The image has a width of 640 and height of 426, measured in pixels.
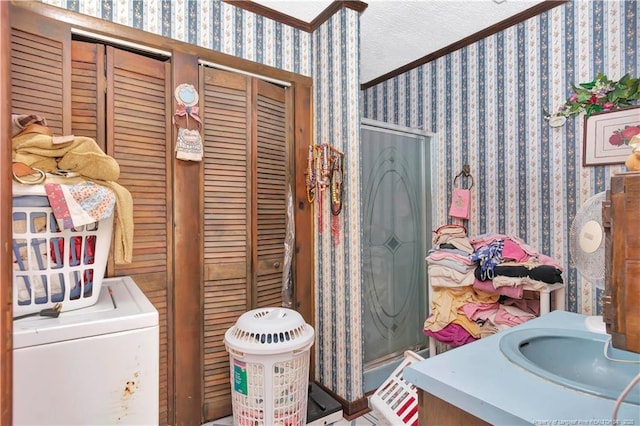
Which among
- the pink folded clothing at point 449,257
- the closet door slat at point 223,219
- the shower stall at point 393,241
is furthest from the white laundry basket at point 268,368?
the pink folded clothing at point 449,257

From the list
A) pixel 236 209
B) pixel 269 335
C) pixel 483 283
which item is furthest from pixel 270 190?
pixel 483 283

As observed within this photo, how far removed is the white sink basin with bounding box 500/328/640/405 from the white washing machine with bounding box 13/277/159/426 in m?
0.90

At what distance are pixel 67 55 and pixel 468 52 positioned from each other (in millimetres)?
2396

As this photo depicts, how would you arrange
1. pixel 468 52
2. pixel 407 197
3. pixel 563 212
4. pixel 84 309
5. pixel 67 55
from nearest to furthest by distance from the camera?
pixel 84 309, pixel 67 55, pixel 563 212, pixel 468 52, pixel 407 197

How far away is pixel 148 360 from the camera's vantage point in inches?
32.6

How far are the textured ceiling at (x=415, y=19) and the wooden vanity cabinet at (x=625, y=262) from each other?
75.2 inches

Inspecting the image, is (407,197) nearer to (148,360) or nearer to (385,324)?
(385,324)

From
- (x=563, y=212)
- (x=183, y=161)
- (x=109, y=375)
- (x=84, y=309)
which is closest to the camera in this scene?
(x=109, y=375)

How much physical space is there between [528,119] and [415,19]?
37.5 inches

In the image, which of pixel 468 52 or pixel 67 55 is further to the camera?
pixel 468 52

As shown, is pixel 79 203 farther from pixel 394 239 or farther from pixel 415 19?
pixel 415 19

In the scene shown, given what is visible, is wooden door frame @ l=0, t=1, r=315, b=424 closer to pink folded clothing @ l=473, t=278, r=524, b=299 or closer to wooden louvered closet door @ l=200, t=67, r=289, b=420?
wooden louvered closet door @ l=200, t=67, r=289, b=420

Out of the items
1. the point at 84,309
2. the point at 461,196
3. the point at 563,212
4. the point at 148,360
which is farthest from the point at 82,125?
the point at 563,212

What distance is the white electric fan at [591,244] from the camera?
1076mm
